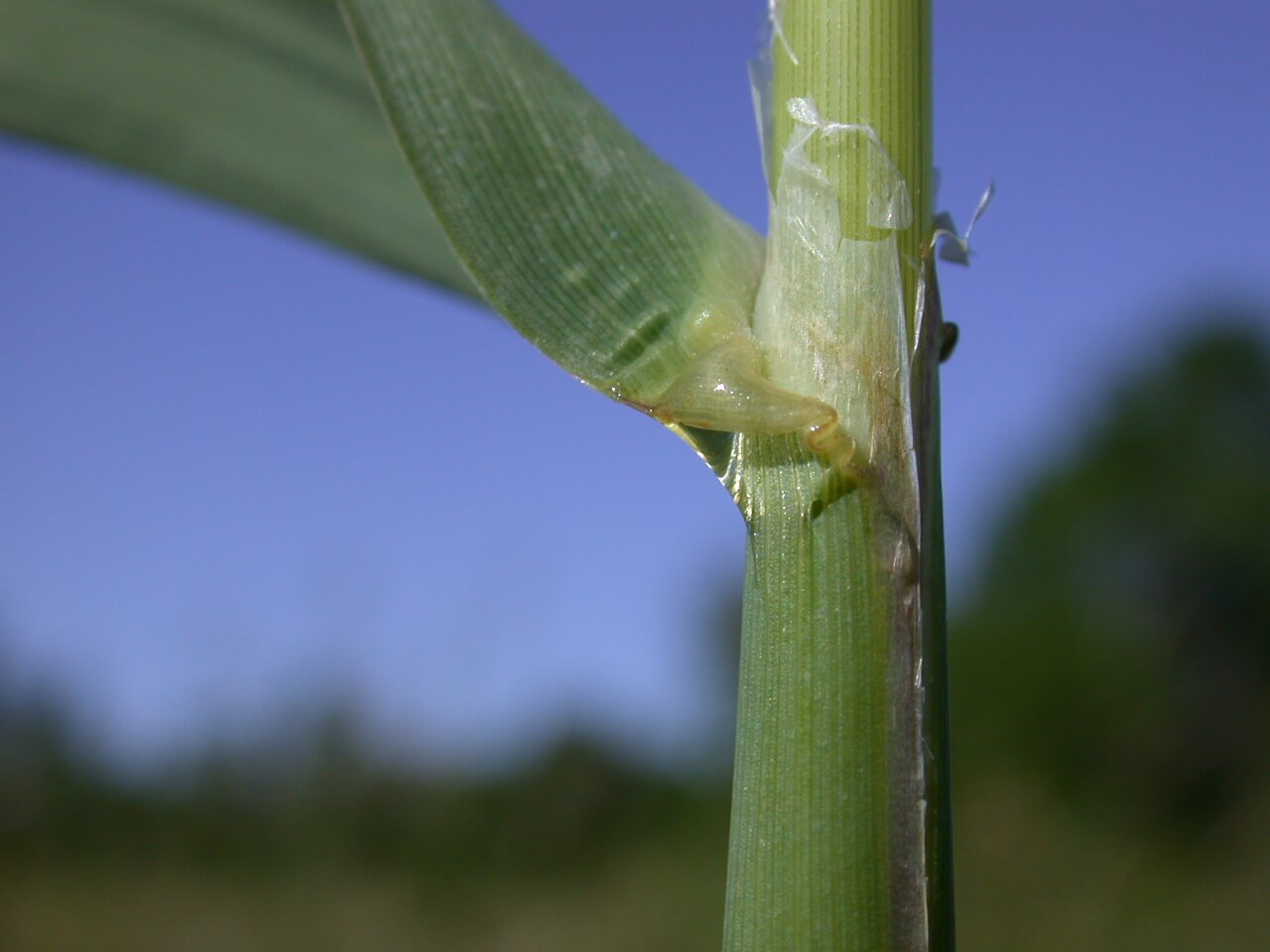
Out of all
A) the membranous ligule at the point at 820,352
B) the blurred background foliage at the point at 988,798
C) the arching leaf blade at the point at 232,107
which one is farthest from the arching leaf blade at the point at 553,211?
the blurred background foliage at the point at 988,798

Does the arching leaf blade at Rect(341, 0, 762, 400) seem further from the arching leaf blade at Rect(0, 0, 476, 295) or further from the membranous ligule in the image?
the arching leaf blade at Rect(0, 0, 476, 295)

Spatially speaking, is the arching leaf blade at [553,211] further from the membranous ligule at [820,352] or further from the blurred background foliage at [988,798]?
the blurred background foliage at [988,798]

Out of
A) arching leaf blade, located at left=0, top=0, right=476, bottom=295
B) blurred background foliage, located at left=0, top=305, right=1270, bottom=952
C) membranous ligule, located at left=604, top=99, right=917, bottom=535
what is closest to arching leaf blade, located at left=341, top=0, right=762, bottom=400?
membranous ligule, located at left=604, top=99, right=917, bottom=535

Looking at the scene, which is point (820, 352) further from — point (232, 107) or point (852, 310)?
point (232, 107)

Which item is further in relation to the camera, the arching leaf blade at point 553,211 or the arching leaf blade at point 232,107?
the arching leaf blade at point 232,107

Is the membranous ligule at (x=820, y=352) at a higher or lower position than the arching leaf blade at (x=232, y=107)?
lower

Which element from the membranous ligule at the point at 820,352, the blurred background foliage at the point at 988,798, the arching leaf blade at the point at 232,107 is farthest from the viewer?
the blurred background foliage at the point at 988,798

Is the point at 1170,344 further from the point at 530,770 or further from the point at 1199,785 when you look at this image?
the point at 530,770

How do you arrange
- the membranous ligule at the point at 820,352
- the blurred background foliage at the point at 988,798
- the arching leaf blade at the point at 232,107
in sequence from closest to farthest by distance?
the membranous ligule at the point at 820,352
the arching leaf blade at the point at 232,107
the blurred background foliage at the point at 988,798

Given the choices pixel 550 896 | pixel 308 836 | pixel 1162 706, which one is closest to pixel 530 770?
pixel 550 896

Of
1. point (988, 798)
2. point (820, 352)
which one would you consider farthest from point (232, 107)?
point (988, 798)
